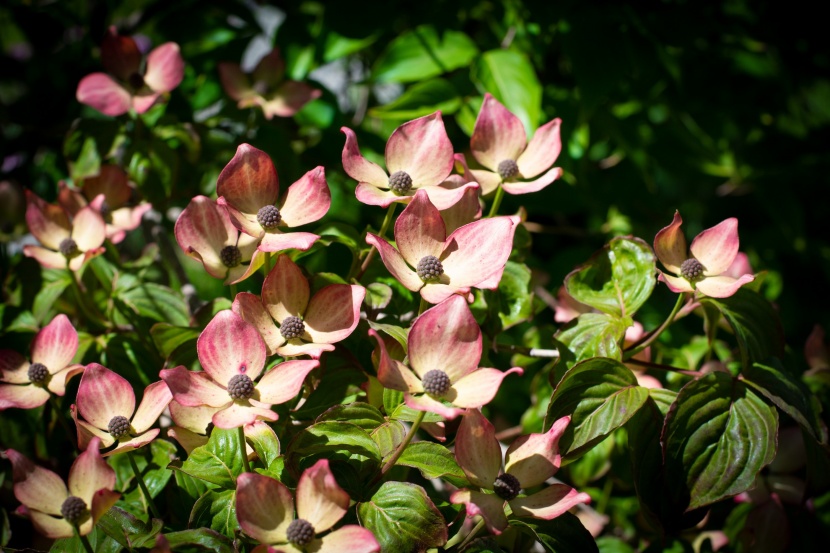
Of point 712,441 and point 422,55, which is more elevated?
point 422,55

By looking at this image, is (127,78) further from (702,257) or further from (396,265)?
(702,257)

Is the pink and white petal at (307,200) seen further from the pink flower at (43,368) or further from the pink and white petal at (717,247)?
the pink and white petal at (717,247)

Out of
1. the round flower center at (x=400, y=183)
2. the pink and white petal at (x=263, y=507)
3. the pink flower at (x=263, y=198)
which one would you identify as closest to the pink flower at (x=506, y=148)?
the round flower center at (x=400, y=183)

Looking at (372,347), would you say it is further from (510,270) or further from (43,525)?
(43,525)

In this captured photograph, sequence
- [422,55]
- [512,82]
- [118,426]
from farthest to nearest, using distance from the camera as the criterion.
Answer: [422,55] < [512,82] < [118,426]

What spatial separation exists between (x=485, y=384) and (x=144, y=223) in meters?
0.83

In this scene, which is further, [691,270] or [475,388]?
[691,270]

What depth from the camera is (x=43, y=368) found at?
73 centimetres

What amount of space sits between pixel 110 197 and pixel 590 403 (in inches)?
28.0

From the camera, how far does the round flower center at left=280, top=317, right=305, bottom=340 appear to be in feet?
2.15

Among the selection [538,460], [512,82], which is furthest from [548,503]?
[512,82]

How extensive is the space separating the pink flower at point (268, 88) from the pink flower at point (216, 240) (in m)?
0.39

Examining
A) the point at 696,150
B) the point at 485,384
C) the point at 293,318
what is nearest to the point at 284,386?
the point at 293,318

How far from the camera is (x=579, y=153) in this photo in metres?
1.29
